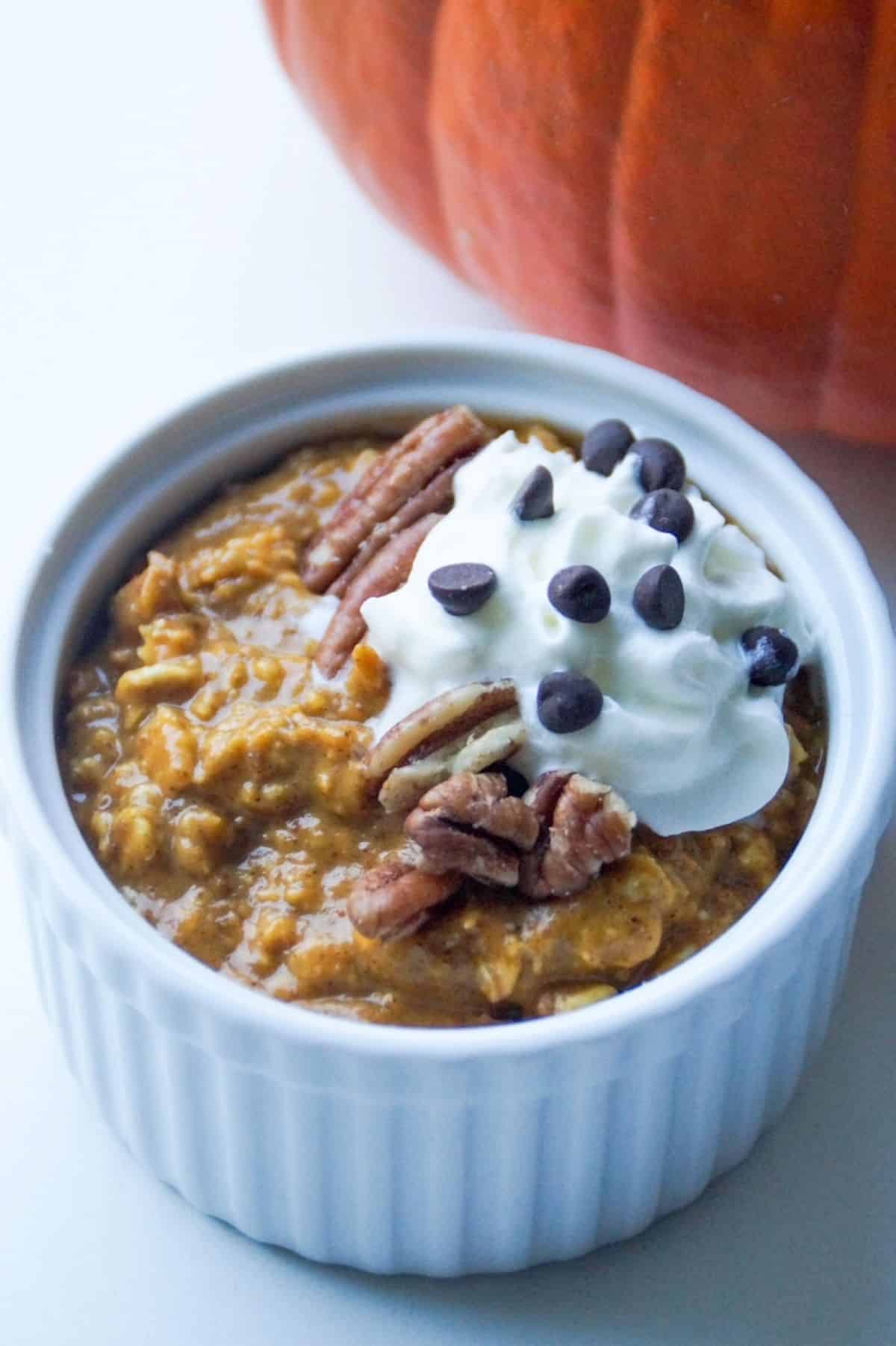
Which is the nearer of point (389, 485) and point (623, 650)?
point (623, 650)

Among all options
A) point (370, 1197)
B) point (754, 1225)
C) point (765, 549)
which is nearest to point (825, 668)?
point (765, 549)

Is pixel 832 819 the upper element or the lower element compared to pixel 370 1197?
upper

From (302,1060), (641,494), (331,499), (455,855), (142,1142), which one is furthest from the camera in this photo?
(331,499)

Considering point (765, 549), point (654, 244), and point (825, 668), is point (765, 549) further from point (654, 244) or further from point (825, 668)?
point (654, 244)

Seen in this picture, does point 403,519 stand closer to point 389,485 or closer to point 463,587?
point 389,485

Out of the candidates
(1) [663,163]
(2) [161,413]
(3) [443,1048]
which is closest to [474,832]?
Answer: (3) [443,1048]

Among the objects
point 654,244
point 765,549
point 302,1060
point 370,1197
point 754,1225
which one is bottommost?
point 754,1225

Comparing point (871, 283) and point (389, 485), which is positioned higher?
point (871, 283)

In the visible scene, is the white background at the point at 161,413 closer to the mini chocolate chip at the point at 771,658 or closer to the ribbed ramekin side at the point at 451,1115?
the ribbed ramekin side at the point at 451,1115
